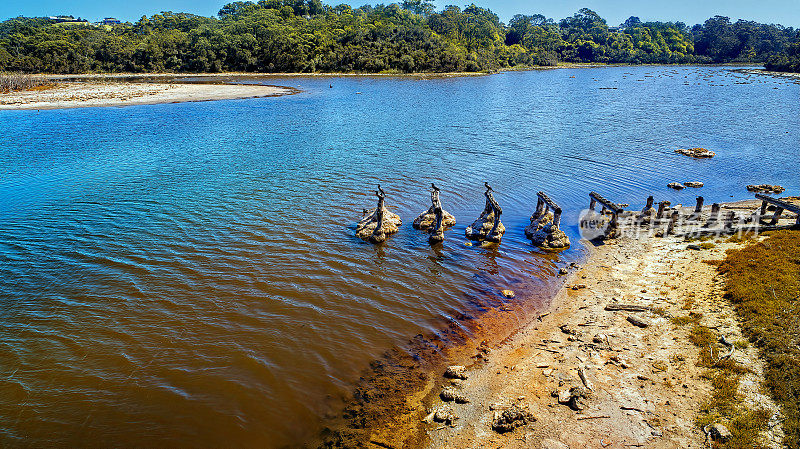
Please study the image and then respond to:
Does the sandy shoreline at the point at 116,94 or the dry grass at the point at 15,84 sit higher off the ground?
the dry grass at the point at 15,84

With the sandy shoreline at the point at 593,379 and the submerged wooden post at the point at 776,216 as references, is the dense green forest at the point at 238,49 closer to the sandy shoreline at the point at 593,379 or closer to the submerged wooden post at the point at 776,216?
the submerged wooden post at the point at 776,216

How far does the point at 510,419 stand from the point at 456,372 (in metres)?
2.27

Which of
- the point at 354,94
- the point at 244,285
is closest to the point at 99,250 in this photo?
the point at 244,285

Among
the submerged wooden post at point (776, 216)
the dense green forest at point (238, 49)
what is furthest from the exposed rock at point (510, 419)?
the dense green forest at point (238, 49)

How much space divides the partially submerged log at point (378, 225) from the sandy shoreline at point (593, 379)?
7967mm

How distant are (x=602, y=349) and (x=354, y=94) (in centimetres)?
8069

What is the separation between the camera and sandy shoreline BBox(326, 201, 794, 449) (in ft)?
34.6

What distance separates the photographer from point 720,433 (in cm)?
988

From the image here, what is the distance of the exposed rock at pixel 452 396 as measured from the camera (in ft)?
38.7

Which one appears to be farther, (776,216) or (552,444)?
(776,216)

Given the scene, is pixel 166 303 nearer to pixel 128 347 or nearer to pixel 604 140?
pixel 128 347

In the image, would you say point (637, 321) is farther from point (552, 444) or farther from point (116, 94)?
point (116, 94)

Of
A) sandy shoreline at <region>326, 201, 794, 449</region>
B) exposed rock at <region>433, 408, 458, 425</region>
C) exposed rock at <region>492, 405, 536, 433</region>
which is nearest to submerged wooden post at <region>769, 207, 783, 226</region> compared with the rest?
sandy shoreline at <region>326, 201, 794, 449</region>

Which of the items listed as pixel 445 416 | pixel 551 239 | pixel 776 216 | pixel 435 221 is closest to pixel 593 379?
pixel 445 416
